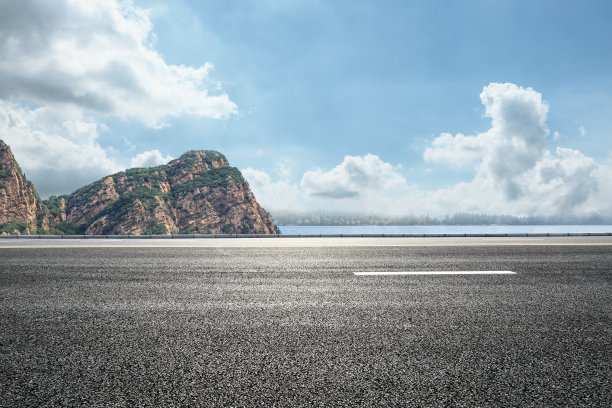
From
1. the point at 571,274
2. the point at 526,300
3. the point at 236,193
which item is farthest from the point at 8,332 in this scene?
the point at 236,193

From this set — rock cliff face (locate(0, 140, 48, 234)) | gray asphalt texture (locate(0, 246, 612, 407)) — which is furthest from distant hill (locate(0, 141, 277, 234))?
gray asphalt texture (locate(0, 246, 612, 407))

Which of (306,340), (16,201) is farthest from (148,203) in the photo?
(306,340)

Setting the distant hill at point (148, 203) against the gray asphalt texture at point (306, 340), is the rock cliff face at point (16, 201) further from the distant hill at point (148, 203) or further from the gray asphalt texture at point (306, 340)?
the gray asphalt texture at point (306, 340)

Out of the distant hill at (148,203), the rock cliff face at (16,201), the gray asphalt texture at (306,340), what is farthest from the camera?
the distant hill at (148,203)

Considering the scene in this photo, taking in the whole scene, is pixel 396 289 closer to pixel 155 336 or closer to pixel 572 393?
pixel 572 393

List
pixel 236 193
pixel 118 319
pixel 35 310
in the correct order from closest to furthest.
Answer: pixel 118 319, pixel 35 310, pixel 236 193

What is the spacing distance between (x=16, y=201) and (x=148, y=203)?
118ft

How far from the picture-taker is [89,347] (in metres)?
3.04

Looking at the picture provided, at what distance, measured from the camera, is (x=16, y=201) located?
339 ft

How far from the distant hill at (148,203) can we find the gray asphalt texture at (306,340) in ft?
394

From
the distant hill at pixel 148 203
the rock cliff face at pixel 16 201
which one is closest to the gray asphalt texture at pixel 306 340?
the rock cliff face at pixel 16 201

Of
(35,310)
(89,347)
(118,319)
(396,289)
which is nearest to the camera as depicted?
(89,347)

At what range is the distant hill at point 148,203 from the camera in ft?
349

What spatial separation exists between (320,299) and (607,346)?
2838 mm
